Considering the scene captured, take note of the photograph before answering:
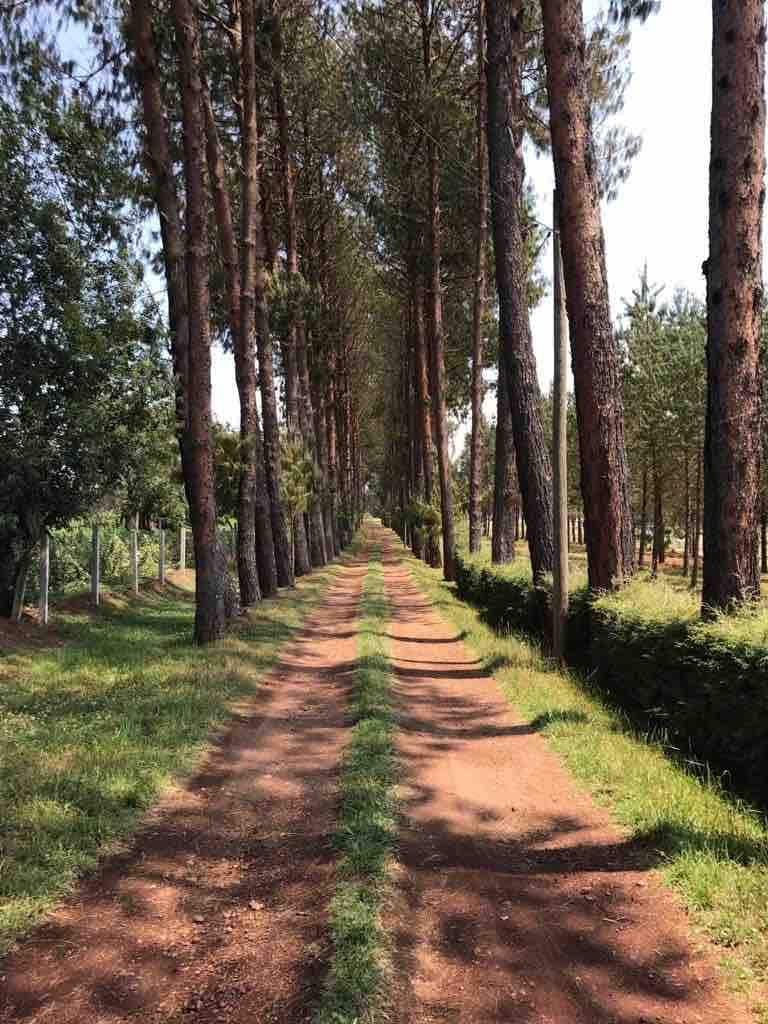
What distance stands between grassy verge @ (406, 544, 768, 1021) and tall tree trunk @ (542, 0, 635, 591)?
1947 millimetres

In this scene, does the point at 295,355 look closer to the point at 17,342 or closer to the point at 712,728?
the point at 17,342

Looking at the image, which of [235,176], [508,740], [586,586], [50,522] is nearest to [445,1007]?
[508,740]

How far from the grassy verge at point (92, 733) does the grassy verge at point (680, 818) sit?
3.22m

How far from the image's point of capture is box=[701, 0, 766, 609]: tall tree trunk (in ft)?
19.6

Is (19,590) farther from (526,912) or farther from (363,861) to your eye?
(526,912)

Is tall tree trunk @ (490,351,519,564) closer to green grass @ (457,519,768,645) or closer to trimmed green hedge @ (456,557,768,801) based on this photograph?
green grass @ (457,519,768,645)

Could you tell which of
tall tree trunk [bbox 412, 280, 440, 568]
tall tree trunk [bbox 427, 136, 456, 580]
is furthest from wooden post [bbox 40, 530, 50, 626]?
tall tree trunk [bbox 412, 280, 440, 568]

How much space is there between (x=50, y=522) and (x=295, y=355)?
1192 cm

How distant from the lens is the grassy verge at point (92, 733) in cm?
399

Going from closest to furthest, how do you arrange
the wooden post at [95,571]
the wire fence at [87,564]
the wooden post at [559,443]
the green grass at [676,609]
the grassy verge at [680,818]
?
the grassy verge at [680,818] < the green grass at [676,609] < the wooden post at [559,443] < the wire fence at [87,564] < the wooden post at [95,571]

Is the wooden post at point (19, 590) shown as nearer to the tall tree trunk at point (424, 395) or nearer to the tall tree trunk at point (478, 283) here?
the tall tree trunk at point (478, 283)

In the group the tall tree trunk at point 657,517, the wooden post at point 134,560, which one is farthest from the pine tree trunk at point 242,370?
the tall tree trunk at point 657,517

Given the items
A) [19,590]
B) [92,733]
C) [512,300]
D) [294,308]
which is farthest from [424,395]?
[92,733]

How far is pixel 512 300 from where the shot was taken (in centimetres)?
1146
